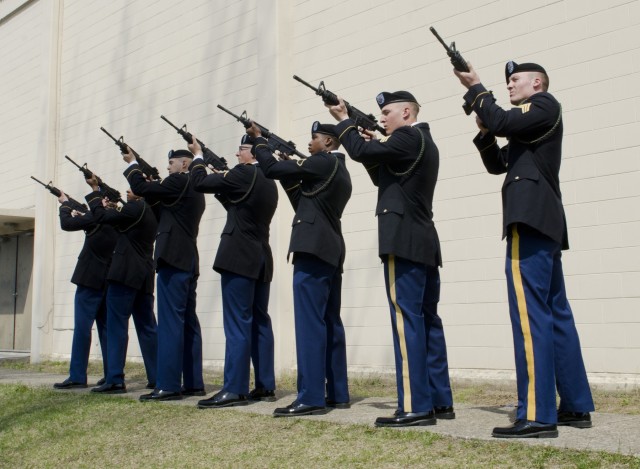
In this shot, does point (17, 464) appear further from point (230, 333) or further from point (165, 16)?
point (165, 16)

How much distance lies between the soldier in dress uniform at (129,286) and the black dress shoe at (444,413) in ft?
11.4

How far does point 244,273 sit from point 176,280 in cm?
92

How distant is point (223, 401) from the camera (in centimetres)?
610

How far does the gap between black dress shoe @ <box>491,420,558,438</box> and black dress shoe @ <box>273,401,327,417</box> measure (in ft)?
5.11

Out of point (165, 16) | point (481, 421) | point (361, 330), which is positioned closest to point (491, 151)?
point (481, 421)

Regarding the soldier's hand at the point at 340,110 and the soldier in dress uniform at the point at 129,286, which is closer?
the soldier's hand at the point at 340,110

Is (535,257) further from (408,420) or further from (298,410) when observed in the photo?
(298,410)

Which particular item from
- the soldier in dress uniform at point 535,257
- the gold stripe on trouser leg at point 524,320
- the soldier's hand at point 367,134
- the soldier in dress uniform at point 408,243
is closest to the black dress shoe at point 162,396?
the soldier in dress uniform at point 408,243

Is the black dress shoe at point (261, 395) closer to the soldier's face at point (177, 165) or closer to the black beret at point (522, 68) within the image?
the soldier's face at point (177, 165)

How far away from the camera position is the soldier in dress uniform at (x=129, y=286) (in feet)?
25.1

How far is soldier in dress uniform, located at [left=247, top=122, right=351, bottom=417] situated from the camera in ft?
18.2

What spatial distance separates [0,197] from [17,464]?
1123cm

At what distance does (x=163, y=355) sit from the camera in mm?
6762

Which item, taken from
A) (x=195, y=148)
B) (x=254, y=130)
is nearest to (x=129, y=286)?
(x=195, y=148)
